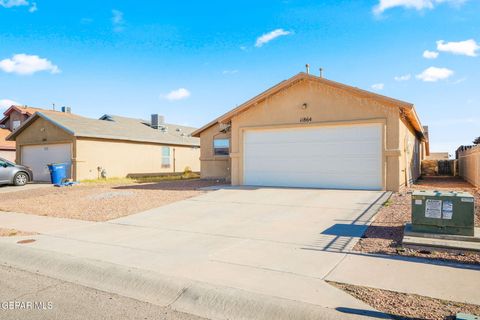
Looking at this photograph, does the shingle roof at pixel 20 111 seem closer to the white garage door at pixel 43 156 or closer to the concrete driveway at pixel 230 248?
the white garage door at pixel 43 156

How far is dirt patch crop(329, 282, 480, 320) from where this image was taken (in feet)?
13.0

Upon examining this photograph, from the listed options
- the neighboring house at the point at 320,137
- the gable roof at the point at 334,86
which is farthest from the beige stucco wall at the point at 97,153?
the neighboring house at the point at 320,137

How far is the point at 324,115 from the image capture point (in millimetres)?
14742

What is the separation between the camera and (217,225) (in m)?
8.91

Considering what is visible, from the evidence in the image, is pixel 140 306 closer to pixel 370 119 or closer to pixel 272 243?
pixel 272 243

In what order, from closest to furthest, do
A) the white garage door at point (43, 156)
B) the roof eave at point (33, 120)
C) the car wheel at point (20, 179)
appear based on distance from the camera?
the car wheel at point (20, 179) → the roof eave at point (33, 120) → the white garage door at point (43, 156)

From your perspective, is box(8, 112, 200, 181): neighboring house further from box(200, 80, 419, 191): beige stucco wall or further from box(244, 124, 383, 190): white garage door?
box(244, 124, 383, 190): white garage door

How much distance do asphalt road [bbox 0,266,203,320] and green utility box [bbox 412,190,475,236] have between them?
4.75m

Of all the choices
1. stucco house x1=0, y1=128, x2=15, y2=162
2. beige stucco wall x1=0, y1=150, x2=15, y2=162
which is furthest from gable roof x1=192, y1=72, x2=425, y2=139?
beige stucco wall x1=0, y1=150, x2=15, y2=162

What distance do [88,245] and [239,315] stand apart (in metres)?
4.21

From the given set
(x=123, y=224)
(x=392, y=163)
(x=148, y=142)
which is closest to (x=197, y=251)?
(x=123, y=224)

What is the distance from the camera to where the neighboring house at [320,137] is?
44.6 ft

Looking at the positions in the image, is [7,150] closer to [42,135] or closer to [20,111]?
[20,111]

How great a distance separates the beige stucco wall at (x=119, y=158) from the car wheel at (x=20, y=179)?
106 inches
